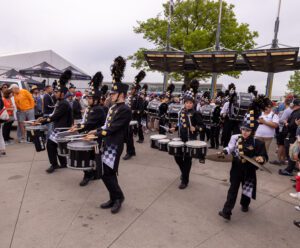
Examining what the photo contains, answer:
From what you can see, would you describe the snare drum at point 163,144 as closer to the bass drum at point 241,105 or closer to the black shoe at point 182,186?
the black shoe at point 182,186

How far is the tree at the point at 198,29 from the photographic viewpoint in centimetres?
2211

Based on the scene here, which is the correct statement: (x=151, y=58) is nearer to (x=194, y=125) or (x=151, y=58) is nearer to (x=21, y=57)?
(x=194, y=125)

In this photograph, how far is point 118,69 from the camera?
156 inches

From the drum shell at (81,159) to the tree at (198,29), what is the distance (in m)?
19.7

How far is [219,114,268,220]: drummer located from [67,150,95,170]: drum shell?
2.03 metres

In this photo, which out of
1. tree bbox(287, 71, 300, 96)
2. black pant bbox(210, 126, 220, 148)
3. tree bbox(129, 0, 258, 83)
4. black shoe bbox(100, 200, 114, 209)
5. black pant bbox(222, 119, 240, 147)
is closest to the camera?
black shoe bbox(100, 200, 114, 209)

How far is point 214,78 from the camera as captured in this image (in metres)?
15.0

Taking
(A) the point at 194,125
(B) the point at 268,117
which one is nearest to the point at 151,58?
(B) the point at 268,117

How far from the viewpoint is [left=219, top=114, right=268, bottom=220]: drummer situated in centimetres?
344

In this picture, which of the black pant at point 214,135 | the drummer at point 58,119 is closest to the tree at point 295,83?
the black pant at point 214,135

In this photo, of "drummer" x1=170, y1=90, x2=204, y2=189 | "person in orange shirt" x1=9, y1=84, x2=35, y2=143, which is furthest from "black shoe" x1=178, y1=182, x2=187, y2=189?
"person in orange shirt" x1=9, y1=84, x2=35, y2=143

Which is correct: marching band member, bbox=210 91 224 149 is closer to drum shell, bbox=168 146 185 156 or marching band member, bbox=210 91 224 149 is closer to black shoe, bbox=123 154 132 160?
black shoe, bbox=123 154 132 160

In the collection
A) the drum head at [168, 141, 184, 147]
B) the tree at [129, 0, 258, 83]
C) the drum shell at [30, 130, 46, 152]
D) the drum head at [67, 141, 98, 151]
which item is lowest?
the drum shell at [30, 130, 46, 152]

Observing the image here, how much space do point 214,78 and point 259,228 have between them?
41.5 feet
